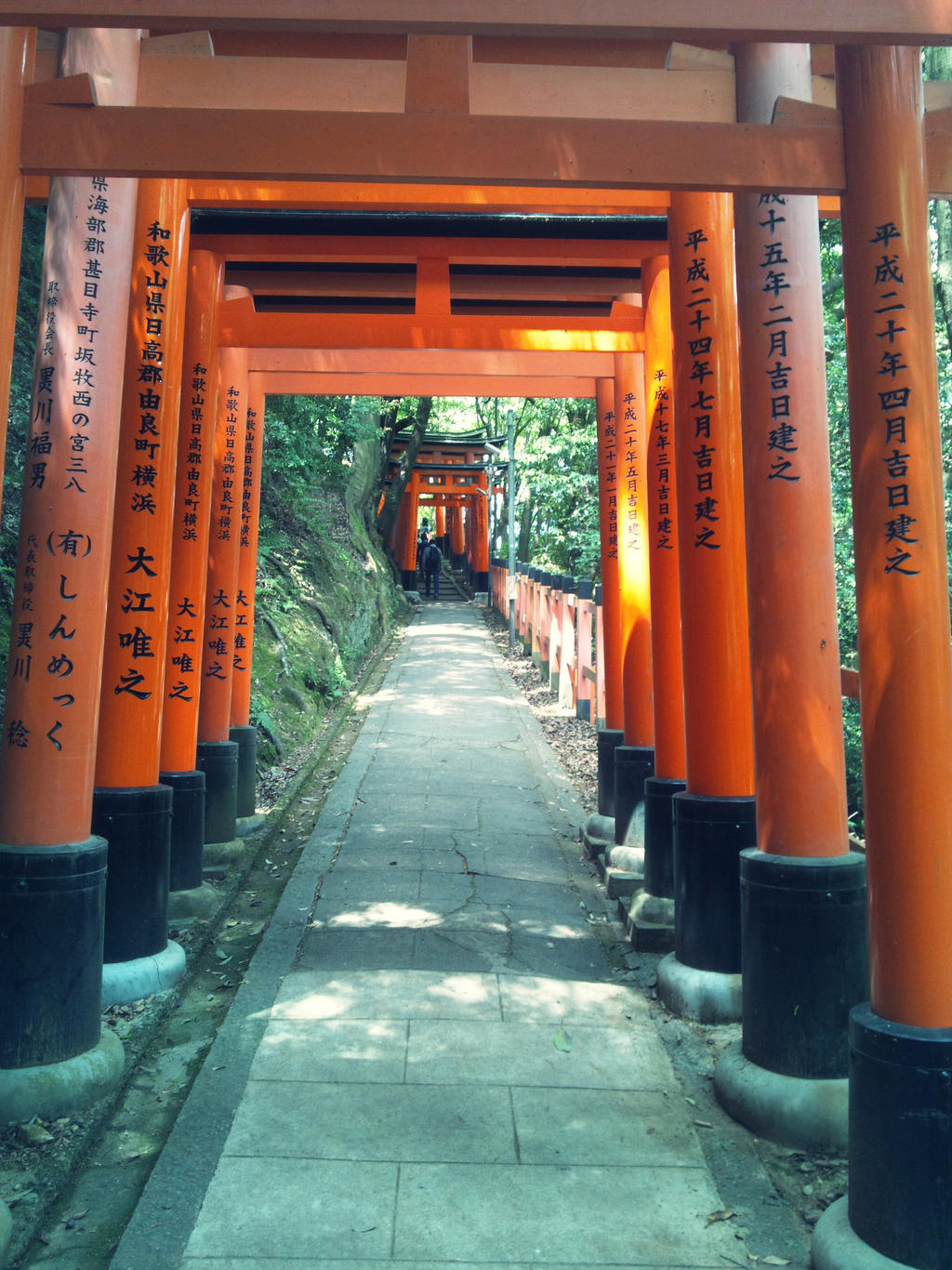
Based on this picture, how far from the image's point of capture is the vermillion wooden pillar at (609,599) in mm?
7012

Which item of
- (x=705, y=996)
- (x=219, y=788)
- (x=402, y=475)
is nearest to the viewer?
(x=705, y=996)

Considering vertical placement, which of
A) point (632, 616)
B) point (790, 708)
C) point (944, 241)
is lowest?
point (790, 708)

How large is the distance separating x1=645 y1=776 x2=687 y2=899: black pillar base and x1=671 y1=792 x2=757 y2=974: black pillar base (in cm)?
78

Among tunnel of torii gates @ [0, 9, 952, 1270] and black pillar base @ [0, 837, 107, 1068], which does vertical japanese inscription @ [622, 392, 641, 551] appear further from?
black pillar base @ [0, 837, 107, 1068]

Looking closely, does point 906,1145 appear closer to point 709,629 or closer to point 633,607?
point 709,629

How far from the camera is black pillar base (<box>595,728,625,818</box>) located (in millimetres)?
6887

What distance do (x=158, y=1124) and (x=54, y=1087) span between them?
0.38m

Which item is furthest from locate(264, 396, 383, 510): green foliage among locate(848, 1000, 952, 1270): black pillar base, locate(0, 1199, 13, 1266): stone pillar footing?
locate(848, 1000, 952, 1270): black pillar base

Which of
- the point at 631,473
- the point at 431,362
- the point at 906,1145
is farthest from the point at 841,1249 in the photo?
the point at 431,362

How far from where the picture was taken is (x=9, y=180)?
2.75 m

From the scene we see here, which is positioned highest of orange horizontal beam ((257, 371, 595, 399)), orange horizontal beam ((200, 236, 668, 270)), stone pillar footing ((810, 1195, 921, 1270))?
orange horizontal beam ((257, 371, 595, 399))

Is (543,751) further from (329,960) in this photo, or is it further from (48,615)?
(48,615)

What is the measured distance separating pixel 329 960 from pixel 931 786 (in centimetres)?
307

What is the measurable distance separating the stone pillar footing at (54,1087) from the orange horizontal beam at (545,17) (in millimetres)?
3215
